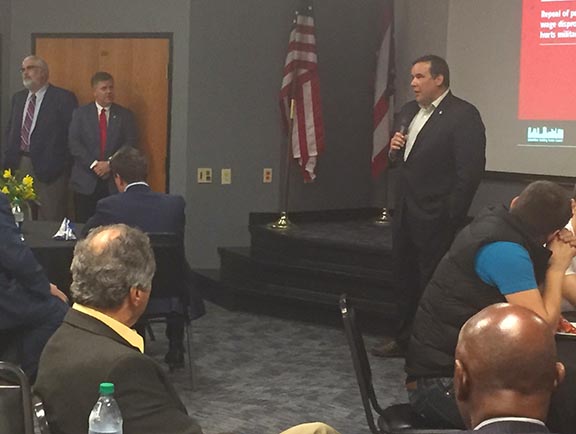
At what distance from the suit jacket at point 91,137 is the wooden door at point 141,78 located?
244 millimetres

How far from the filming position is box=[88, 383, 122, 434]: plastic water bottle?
2.32 metres

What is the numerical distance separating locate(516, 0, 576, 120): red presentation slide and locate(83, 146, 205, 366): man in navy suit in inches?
111

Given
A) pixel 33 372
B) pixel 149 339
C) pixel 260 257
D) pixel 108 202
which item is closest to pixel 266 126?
pixel 260 257

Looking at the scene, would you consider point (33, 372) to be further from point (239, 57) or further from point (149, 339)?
point (239, 57)

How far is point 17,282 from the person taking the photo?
4277mm

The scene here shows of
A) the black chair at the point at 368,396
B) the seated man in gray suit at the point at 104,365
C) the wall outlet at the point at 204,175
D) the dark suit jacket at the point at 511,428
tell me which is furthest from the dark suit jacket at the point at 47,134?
the dark suit jacket at the point at 511,428

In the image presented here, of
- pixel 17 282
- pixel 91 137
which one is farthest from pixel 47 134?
pixel 17 282

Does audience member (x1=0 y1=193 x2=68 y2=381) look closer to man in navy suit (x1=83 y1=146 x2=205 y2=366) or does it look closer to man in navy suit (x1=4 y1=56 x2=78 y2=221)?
man in navy suit (x1=83 y1=146 x2=205 y2=366)

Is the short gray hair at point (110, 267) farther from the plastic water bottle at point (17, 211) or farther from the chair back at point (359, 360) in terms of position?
the plastic water bottle at point (17, 211)

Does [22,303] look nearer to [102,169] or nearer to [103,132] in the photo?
[102,169]

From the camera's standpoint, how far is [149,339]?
639 cm

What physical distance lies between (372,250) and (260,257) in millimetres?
971

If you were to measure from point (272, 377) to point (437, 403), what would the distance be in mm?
2485

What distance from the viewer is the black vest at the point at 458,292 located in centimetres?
328
